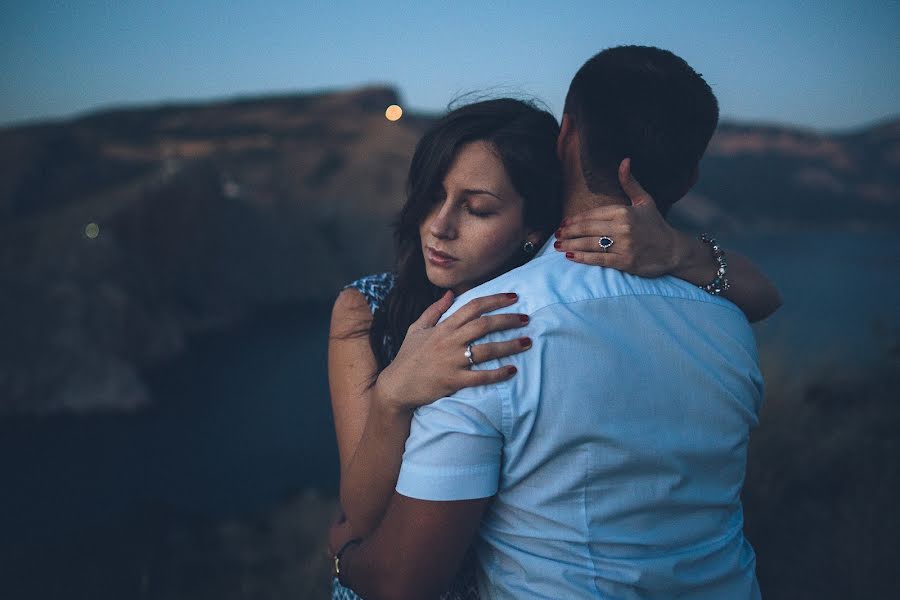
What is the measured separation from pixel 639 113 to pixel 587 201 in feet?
0.76

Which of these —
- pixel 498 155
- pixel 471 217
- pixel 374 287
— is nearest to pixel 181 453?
pixel 374 287

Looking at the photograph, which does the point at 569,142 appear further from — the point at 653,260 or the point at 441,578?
the point at 441,578

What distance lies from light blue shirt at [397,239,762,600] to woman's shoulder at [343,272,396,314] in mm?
803

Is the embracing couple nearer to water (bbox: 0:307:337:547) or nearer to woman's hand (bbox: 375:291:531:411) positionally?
woman's hand (bbox: 375:291:531:411)

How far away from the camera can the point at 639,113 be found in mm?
1268

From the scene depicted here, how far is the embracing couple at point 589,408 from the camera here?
1055mm

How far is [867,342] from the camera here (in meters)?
5.97

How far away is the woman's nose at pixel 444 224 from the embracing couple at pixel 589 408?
0.49m

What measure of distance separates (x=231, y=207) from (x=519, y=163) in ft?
44.4

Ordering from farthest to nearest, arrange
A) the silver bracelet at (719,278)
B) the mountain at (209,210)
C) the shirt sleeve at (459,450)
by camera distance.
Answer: the mountain at (209,210) < the silver bracelet at (719,278) < the shirt sleeve at (459,450)

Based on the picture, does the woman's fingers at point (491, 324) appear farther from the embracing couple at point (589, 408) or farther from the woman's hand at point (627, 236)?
the woman's hand at point (627, 236)

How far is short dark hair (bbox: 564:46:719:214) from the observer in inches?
50.0

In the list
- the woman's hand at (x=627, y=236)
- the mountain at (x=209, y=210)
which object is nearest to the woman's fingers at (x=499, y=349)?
the woman's hand at (x=627, y=236)

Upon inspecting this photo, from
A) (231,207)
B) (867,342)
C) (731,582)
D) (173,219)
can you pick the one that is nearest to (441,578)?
(731,582)
